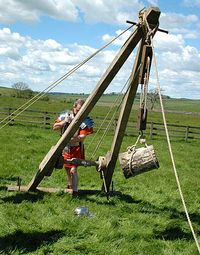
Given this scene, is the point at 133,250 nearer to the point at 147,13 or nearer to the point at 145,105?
the point at 145,105

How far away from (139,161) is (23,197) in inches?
100

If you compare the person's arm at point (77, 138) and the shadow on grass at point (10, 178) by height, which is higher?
the person's arm at point (77, 138)

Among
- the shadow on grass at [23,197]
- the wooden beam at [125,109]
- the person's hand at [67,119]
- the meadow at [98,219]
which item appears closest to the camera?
the meadow at [98,219]

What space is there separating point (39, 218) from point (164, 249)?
2.14 meters

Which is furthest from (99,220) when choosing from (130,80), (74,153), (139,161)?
(130,80)

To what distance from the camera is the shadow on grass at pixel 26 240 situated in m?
5.48

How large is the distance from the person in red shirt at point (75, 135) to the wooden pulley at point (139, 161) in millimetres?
1504

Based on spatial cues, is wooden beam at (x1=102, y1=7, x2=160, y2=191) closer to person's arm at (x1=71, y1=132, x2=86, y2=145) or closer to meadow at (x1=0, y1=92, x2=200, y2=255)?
person's arm at (x1=71, y1=132, x2=86, y2=145)

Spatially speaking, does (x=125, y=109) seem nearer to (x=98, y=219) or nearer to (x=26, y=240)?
(x=98, y=219)

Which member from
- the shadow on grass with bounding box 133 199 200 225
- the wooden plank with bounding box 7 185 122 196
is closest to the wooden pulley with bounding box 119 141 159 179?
the shadow on grass with bounding box 133 199 200 225

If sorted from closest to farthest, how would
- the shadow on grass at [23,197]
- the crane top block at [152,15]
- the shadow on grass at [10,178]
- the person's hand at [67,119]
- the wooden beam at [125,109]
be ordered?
the crane top block at [152,15]
the wooden beam at [125,109]
the shadow on grass at [23,197]
the person's hand at [67,119]
the shadow on grass at [10,178]

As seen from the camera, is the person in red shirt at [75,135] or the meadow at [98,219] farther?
the person in red shirt at [75,135]

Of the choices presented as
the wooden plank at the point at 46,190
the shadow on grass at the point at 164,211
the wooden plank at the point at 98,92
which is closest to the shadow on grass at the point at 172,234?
the shadow on grass at the point at 164,211

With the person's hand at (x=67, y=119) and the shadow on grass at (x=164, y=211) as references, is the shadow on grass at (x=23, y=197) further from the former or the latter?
the shadow on grass at (x=164, y=211)
